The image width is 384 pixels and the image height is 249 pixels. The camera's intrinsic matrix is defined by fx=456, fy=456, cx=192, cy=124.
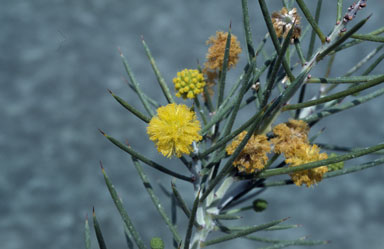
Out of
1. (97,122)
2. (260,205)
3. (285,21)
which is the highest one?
(97,122)

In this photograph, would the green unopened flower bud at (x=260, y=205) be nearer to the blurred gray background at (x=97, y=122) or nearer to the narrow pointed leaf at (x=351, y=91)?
the narrow pointed leaf at (x=351, y=91)

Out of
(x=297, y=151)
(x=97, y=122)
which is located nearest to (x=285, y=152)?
(x=297, y=151)

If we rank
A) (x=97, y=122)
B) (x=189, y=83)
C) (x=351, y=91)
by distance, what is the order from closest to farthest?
(x=351, y=91), (x=189, y=83), (x=97, y=122)

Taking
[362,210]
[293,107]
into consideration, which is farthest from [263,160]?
[362,210]

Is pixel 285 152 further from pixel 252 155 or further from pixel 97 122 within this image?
pixel 97 122

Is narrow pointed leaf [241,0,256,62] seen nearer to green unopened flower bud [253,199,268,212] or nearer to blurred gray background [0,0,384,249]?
green unopened flower bud [253,199,268,212]

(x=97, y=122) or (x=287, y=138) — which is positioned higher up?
(x=97, y=122)

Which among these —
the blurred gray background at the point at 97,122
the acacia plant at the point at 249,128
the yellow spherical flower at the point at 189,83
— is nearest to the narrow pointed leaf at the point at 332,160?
the acacia plant at the point at 249,128
